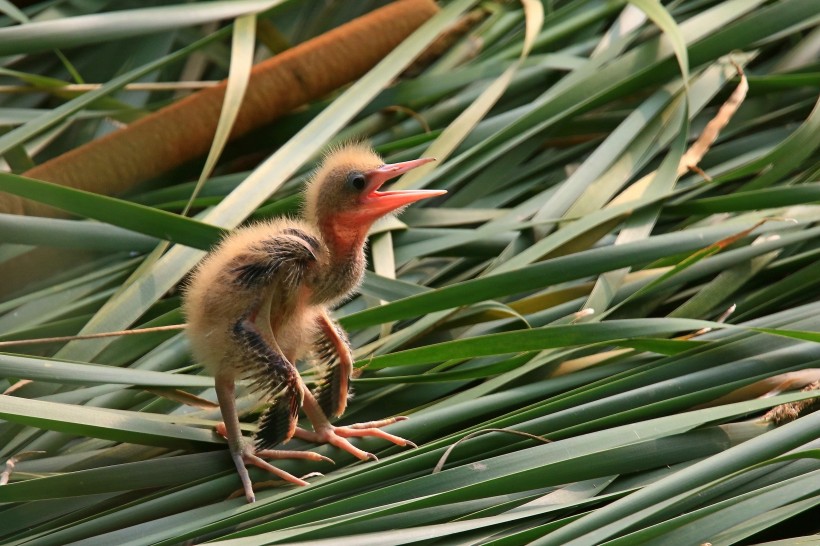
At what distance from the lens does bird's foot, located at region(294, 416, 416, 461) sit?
1.95 m

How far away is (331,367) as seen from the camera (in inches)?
82.0

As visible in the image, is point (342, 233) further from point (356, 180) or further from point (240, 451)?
point (240, 451)

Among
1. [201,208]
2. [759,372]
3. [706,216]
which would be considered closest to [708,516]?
[759,372]

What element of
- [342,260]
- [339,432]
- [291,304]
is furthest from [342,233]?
[339,432]

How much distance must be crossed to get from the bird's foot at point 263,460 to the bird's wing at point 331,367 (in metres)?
0.12

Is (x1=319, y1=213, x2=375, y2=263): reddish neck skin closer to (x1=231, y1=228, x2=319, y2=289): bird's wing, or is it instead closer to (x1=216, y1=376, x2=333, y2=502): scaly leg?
(x1=231, y1=228, x2=319, y2=289): bird's wing

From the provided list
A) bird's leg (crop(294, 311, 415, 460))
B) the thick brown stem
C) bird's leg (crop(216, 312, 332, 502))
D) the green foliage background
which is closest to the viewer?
the green foliage background

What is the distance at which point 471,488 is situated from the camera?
67.8 inches

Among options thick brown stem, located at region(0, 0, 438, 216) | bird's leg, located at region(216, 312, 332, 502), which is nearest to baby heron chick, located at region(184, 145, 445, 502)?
bird's leg, located at region(216, 312, 332, 502)

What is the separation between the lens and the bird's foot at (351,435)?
6.39 ft

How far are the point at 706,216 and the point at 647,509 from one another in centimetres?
111

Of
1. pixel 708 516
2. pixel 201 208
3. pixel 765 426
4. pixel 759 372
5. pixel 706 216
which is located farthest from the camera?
pixel 201 208

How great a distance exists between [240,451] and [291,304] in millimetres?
307

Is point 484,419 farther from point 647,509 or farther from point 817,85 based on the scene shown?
point 817,85
